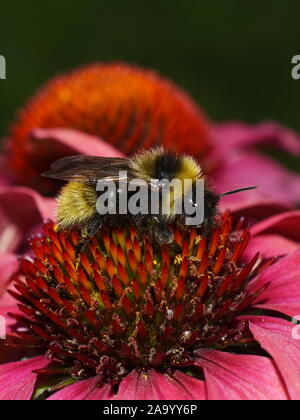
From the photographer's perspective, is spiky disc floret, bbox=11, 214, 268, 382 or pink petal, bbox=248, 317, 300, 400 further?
spiky disc floret, bbox=11, 214, 268, 382

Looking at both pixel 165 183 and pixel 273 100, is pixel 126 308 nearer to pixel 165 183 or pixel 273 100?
pixel 165 183

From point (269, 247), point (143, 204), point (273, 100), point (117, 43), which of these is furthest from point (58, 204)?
point (117, 43)

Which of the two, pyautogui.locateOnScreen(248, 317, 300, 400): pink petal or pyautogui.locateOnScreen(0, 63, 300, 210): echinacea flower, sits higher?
pyautogui.locateOnScreen(0, 63, 300, 210): echinacea flower

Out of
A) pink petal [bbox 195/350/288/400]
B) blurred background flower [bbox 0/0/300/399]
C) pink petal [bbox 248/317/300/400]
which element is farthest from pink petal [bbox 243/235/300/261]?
pink petal [bbox 195/350/288/400]

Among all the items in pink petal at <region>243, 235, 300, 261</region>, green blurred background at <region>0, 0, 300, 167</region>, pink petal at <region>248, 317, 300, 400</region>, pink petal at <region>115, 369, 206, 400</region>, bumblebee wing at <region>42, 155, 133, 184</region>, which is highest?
green blurred background at <region>0, 0, 300, 167</region>

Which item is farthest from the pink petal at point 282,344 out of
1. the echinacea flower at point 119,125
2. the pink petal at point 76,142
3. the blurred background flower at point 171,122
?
the echinacea flower at point 119,125

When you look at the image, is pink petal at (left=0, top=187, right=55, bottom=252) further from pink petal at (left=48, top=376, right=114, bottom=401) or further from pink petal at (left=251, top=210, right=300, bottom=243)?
pink petal at (left=48, top=376, right=114, bottom=401)

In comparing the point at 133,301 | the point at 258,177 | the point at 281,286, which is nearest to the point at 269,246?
the point at 281,286
